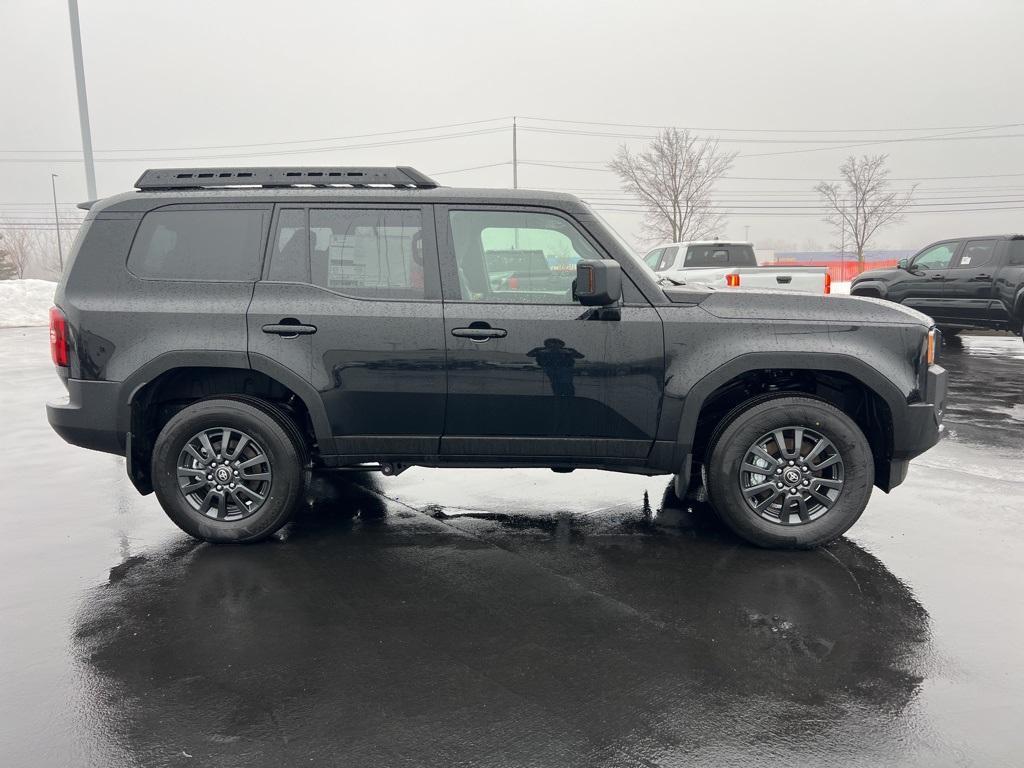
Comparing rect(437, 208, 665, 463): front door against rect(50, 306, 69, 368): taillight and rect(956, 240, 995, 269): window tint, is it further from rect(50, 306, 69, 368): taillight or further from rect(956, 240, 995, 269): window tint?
rect(956, 240, 995, 269): window tint

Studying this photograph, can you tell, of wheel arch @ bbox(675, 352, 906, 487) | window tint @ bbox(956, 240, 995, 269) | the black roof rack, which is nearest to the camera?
wheel arch @ bbox(675, 352, 906, 487)

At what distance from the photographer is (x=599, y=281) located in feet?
13.7

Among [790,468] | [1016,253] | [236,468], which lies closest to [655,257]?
[1016,253]

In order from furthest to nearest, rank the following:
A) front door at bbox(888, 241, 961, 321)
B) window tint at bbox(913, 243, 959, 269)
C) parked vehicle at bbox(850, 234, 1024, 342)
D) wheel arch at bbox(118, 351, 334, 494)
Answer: window tint at bbox(913, 243, 959, 269)
front door at bbox(888, 241, 961, 321)
parked vehicle at bbox(850, 234, 1024, 342)
wheel arch at bbox(118, 351, 334, 494)

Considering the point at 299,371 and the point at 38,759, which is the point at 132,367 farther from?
the point at 38,759

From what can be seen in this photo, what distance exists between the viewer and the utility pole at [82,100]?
15.4 meters

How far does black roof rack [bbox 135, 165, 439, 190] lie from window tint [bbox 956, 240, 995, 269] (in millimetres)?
12567

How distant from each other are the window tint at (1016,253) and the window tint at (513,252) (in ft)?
39.3

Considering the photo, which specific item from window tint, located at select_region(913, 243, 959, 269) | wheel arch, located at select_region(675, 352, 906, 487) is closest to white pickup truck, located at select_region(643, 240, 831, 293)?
window tint, located at select_region(913, 243, 959, 269)

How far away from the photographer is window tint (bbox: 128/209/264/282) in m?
4.57

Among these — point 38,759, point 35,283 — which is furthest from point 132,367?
point 35,283

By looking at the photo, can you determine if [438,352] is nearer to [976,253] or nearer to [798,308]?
[798,308]

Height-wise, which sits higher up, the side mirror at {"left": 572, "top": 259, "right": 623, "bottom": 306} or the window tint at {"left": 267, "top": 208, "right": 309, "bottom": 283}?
the window tint at {"left": 267, "top": 208, "right": 309, "bottom": 283}

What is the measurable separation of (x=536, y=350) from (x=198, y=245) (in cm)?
211
